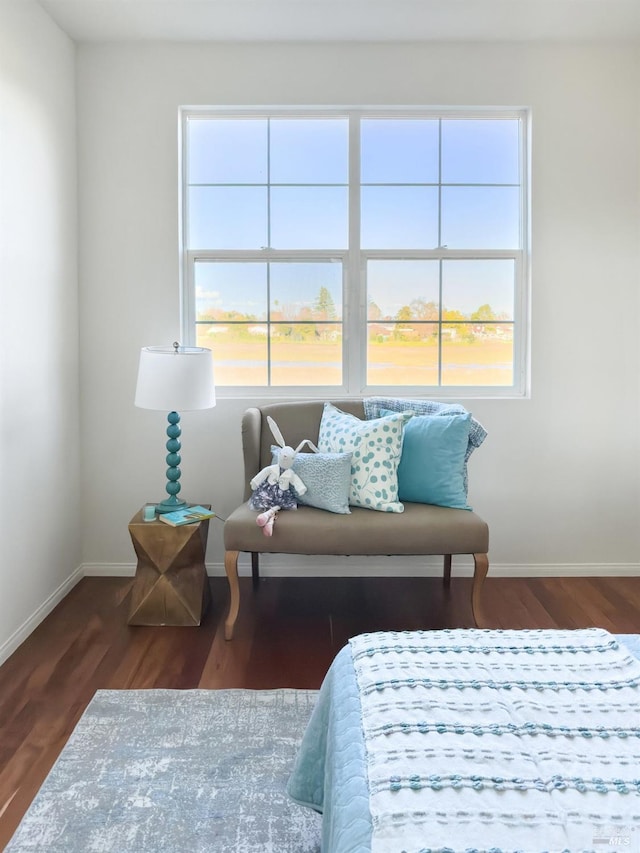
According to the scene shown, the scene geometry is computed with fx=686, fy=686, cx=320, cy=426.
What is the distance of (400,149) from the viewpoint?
3613 mm

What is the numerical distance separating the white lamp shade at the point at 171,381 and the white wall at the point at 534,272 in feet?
1.91

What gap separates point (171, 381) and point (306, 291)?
1.03 m

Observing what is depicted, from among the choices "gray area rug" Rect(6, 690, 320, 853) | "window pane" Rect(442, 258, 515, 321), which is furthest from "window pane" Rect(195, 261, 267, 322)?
"gray area rug" Rect(6, 690, 320, 853)

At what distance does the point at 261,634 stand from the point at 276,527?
506 millimetres

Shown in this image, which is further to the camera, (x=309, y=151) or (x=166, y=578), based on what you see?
(x=309, y=151)

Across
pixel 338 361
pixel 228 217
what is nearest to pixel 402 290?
pixel 338 361

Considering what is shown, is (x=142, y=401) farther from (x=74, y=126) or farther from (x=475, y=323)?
(x=475, y=323)

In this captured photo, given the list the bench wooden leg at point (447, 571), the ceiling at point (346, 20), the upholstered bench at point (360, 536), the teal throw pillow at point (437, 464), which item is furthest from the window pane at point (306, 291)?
the bench wooden leg at point (447, 571)

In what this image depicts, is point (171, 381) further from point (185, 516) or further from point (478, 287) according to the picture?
point (478, 287)

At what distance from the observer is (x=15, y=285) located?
9.18 feet

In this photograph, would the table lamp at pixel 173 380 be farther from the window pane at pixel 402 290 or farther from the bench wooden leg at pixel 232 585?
the window pane at pixel 402 290

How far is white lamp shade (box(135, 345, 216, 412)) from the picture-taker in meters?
2.96

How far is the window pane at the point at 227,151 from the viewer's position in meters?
3.61

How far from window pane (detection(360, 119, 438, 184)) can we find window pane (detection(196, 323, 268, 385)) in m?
1.00
